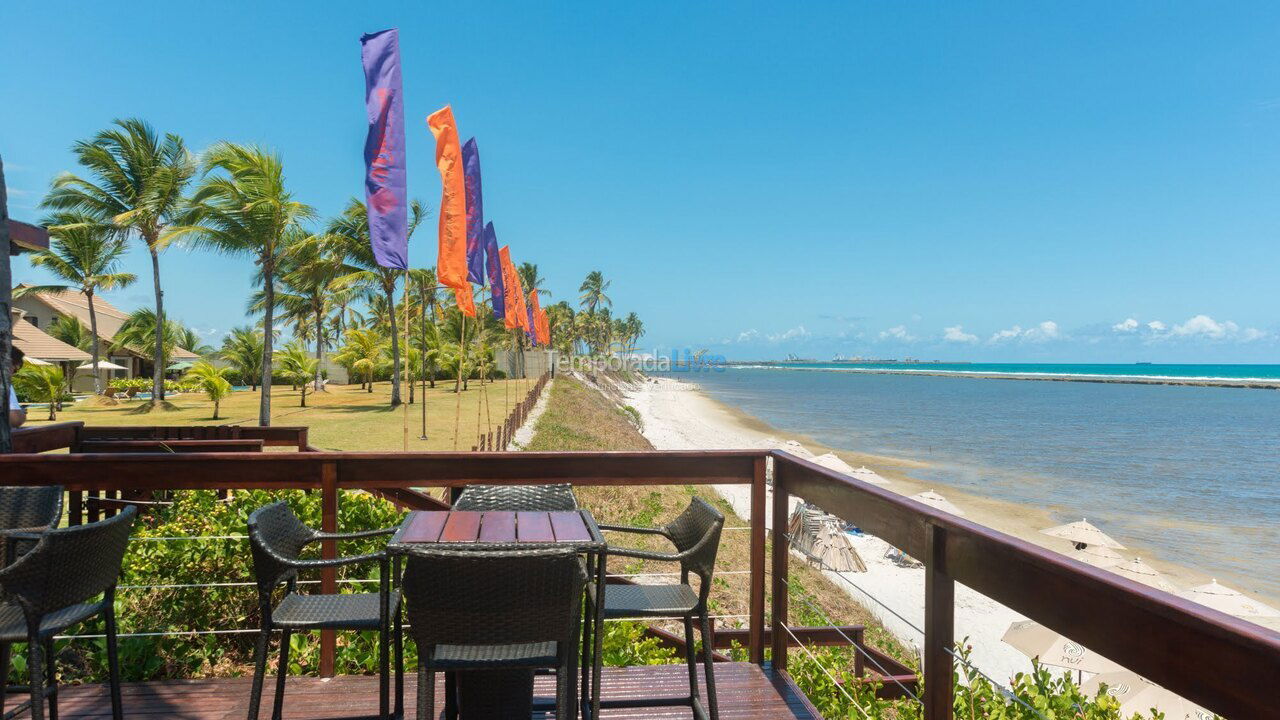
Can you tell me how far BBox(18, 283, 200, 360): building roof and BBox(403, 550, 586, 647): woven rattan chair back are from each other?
127 feet

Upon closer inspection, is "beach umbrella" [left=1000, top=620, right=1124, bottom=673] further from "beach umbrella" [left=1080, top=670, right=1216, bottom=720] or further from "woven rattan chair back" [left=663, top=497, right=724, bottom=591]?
"woven rattan chair back" [left=663, top=497, right=724, bottom=591]

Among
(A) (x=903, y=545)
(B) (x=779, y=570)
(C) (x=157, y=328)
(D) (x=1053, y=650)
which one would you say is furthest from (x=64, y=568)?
A: (C) (x=157, y=328)

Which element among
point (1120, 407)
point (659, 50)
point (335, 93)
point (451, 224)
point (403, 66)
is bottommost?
point (1120, 407)

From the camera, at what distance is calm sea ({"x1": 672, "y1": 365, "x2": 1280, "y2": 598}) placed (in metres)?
17.0

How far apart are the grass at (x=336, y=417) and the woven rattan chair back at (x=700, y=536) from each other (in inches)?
398

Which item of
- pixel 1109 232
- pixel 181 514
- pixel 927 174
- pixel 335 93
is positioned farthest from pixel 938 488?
pixel 1109 232

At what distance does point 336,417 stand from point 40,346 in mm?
15609

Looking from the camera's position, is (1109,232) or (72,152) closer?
(72,152)

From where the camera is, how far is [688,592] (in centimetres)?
252

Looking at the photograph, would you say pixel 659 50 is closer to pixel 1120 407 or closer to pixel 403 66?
pixel 403 66

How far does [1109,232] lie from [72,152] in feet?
274

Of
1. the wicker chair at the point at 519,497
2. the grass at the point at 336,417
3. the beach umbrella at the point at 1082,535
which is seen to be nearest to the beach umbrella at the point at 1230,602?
the beach umbrella at the point at 1082,535

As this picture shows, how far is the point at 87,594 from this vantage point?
2.10m

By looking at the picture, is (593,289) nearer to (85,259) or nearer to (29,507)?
(85,259)
